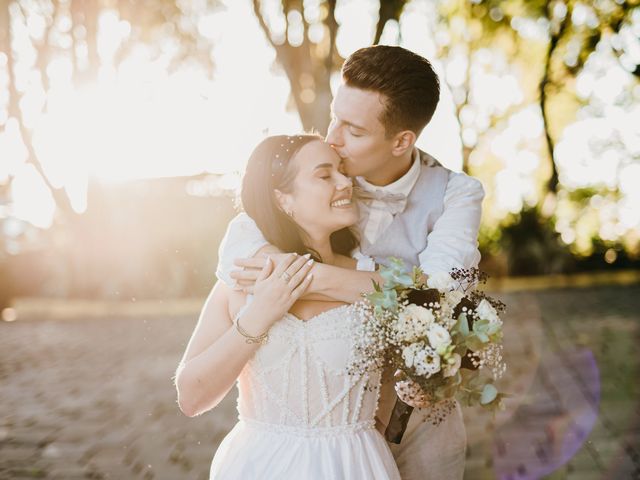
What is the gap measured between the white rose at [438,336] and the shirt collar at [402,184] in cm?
90

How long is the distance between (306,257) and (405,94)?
0.94m

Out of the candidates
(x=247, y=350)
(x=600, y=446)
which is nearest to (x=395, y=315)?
(x=247, y=350)

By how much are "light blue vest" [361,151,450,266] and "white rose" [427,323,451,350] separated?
0.74 meters

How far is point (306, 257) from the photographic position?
2566mm

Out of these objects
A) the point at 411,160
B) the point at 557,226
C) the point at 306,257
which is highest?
the point at 411,160

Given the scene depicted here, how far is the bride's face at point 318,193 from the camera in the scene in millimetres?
2697

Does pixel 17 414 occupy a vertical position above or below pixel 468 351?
below

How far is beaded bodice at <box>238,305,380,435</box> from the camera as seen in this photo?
2586 millimetres

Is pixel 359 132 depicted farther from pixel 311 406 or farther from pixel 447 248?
pixel 311 406

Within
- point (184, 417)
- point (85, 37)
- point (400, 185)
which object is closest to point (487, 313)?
point (400, 185)

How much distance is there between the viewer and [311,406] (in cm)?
261

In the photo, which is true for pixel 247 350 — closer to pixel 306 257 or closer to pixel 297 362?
pixel 297 362

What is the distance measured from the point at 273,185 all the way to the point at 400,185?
1.99 ft

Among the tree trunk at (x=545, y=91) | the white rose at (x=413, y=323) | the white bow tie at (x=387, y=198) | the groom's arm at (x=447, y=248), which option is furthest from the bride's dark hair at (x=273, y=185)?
the tree trunk at (x=545, y=91)
